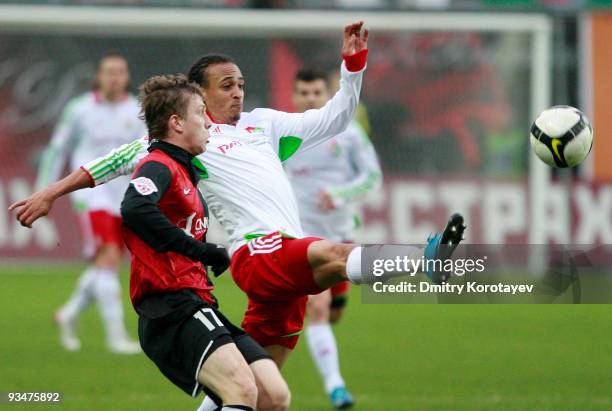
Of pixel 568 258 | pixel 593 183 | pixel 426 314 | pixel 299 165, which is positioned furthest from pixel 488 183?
pixel 568 258

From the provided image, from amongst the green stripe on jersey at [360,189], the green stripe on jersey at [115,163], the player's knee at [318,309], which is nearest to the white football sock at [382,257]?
the green stripe on jersey at [115,163]

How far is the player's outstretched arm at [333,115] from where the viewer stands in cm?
602

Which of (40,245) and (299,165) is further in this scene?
(40,245)

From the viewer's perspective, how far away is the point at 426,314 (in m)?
14.1

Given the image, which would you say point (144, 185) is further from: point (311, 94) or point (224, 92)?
point (311, 94)

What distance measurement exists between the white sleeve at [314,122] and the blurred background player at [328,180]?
210 centimetres

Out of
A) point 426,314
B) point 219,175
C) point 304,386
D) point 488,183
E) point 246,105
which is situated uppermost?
point 246,105

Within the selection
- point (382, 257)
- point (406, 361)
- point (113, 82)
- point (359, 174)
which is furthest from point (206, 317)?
point (113, 82)

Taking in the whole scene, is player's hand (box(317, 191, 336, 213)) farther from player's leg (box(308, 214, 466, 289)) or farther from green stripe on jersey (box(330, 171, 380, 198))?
player's leg (box(308, 214, 466, 289))

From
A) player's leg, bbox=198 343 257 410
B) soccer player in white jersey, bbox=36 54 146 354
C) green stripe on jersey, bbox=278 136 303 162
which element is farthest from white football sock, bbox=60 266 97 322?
player's leg, bbox=198 343 257 410

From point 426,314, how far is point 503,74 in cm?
472

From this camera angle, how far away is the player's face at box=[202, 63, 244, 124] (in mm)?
6215

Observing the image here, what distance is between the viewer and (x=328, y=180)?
30.7 ft

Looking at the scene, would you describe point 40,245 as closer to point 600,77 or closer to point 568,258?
point 600,77
